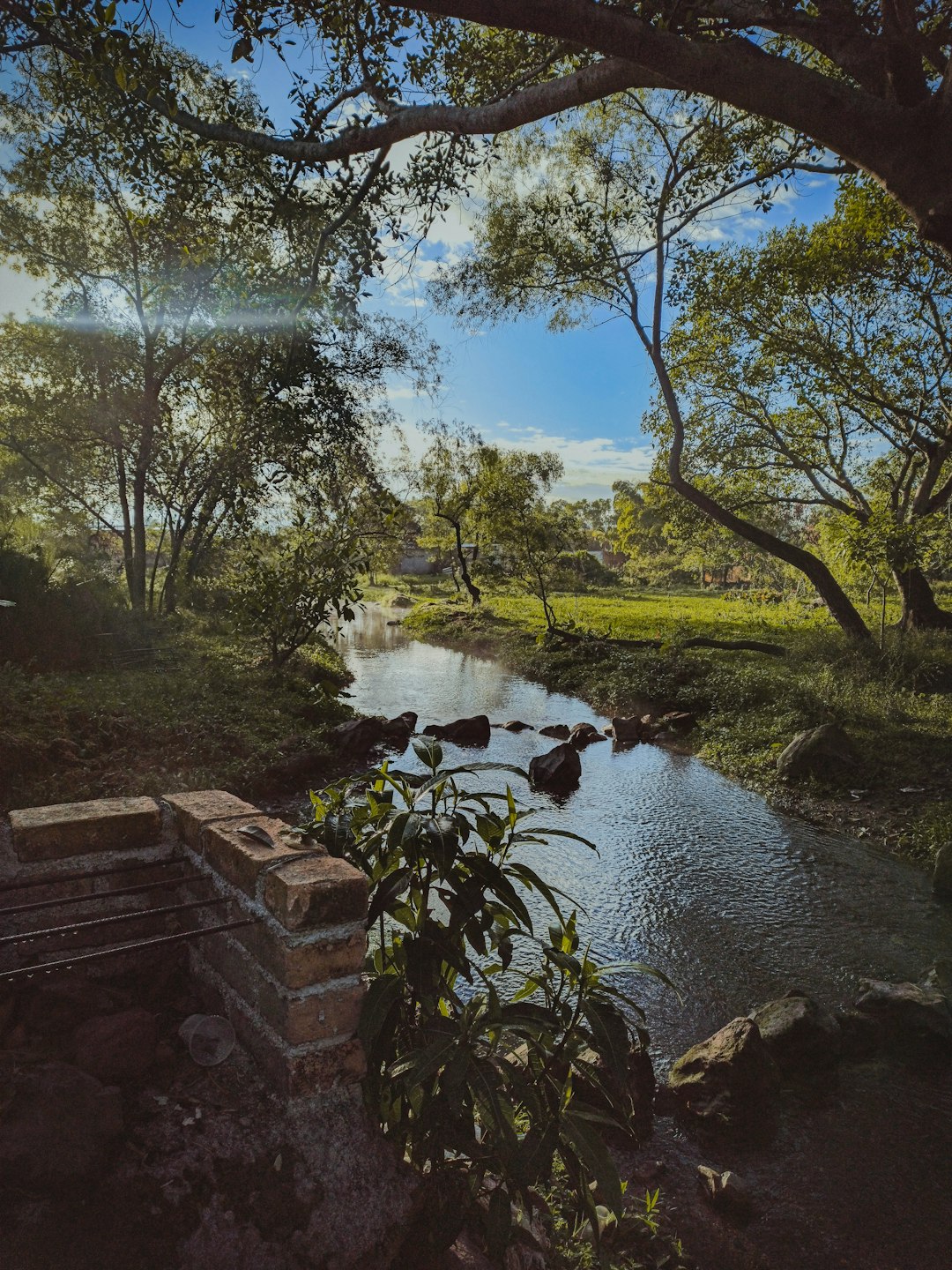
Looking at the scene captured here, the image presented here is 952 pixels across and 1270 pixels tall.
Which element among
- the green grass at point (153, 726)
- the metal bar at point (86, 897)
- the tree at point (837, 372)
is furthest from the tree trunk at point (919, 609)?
the metal bar at point (86, 897)

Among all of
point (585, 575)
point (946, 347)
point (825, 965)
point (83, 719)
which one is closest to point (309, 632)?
point (83, 719)

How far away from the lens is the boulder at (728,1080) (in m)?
3.43

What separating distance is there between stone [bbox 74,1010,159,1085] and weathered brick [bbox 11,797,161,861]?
1.77ft

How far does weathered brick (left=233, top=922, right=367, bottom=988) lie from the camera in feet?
6.18

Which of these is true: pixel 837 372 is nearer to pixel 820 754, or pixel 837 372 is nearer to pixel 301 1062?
pixel 820 754

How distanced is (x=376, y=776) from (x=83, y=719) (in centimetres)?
624

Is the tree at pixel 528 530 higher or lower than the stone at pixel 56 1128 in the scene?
higher

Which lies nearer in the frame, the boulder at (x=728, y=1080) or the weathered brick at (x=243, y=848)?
the weathered brick at (x=243, y=848)

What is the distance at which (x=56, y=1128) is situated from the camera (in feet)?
5.54

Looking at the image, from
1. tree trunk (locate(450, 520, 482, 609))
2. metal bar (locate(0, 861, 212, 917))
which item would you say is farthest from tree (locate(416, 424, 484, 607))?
metal bar (locate(0, 861, 212, 917))

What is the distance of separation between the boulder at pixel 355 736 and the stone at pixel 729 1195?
684 centimetres

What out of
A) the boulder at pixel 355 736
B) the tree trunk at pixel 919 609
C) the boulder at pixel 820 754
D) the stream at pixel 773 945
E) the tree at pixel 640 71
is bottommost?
the stream at pixel 773 945

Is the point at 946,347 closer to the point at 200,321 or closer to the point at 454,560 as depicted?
the point at 200,321

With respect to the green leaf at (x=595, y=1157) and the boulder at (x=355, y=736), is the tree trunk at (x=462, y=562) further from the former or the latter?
the green leaf at (x=595, y=1157)
